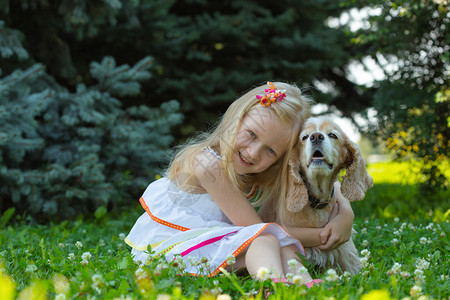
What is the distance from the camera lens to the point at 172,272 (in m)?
2.08

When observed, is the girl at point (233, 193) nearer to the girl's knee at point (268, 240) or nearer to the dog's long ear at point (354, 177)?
the girl's knee at point (268, 240)

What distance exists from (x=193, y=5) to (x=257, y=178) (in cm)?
487

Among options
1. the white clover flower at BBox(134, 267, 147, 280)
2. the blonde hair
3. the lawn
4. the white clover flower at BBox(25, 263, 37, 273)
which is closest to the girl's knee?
the lawn

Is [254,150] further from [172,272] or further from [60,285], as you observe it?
[60,285]

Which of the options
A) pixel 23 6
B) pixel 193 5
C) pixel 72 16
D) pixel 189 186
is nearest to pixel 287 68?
pixel 193 5

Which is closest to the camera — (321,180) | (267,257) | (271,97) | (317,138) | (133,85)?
(267,257)

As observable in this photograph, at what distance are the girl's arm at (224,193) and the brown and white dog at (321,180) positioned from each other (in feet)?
0.73

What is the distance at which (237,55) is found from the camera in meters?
7.27

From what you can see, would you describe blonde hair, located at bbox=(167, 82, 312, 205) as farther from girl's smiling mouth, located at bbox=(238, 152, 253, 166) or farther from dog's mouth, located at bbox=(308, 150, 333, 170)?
dog's mouth, located at bbox=(308, 150, 333, 170)

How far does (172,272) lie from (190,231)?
0.51m

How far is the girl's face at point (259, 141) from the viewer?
267 centimetres

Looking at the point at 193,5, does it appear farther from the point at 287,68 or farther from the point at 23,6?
the point at 23,6

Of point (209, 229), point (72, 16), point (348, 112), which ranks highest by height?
point (72, 16)

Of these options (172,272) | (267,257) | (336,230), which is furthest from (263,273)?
(336,230)
